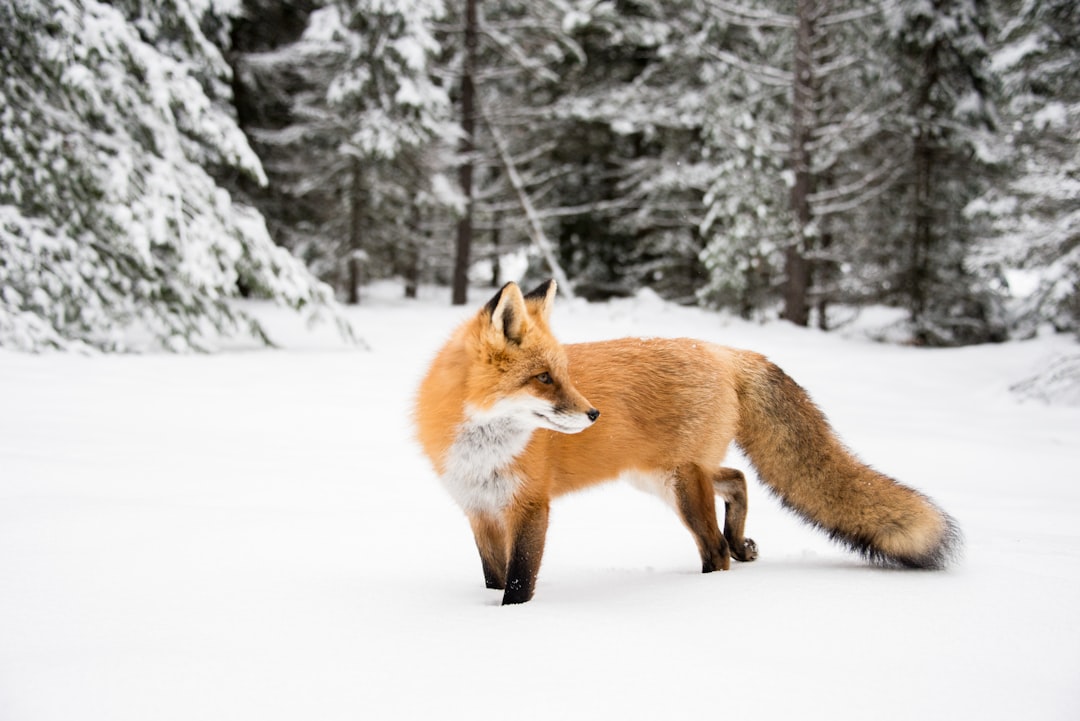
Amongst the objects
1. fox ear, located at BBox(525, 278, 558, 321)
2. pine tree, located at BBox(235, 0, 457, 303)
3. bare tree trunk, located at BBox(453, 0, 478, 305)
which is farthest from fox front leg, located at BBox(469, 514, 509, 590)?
bare tree trunk, located at BBox(453, 0, 478, 305)

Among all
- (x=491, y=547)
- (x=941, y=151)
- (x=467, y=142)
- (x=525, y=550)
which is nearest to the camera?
(x=525, y=550)

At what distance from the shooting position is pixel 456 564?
3.41m

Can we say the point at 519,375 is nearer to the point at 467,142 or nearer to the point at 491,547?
the point at 491,547

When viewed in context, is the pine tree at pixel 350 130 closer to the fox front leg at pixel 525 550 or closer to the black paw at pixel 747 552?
the black paw at pixel 747 552

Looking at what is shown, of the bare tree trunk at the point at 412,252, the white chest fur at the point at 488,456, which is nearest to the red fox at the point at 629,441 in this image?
the white chest fur at the point at 488,456

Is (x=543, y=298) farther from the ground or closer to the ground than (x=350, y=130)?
closer to the ground

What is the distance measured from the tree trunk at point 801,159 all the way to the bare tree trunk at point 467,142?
25.0 ft

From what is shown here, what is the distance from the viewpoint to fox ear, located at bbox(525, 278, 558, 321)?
10.6 feet

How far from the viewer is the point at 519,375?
112 inches

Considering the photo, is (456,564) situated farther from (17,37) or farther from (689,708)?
(17,37)

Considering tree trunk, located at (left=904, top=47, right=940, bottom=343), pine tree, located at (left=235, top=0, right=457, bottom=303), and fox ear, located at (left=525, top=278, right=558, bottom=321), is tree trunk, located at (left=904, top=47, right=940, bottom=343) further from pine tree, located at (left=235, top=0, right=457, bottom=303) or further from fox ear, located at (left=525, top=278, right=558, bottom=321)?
fox ear, located at (left=525, top=278, right=558, bottom=321)

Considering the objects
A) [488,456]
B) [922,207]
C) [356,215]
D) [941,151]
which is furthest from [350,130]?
[488,456]

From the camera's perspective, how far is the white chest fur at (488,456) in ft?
9.39

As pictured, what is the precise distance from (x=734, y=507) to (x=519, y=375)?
1.46 metres
